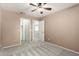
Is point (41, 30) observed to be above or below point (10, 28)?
below

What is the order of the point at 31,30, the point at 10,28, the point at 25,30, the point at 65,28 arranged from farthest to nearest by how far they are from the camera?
the point at 25,30
the point at 31,30
the point at 10,28
the point at 65,28

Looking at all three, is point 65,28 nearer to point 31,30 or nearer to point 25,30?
point 31,30

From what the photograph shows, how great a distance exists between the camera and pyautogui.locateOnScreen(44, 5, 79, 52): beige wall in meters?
3.50

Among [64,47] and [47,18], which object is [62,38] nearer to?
[64,47]

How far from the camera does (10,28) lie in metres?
4.77

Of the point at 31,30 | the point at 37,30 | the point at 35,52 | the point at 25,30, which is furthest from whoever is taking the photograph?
the point at 37,30

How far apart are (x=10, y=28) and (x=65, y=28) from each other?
10.7 feet

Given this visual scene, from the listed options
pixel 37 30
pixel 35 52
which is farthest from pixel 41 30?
pixel 35 52

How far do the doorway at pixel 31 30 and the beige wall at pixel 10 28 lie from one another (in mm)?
975

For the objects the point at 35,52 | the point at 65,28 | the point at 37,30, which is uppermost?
the point at 65,28

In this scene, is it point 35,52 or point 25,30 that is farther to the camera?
point 25,30

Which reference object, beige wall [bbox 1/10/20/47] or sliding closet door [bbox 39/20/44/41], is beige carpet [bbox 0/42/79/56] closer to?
beige wall [bbox 1/10/20/47]

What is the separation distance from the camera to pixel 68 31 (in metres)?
3.90

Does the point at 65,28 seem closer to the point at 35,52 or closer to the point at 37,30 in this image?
the point at 35,52
